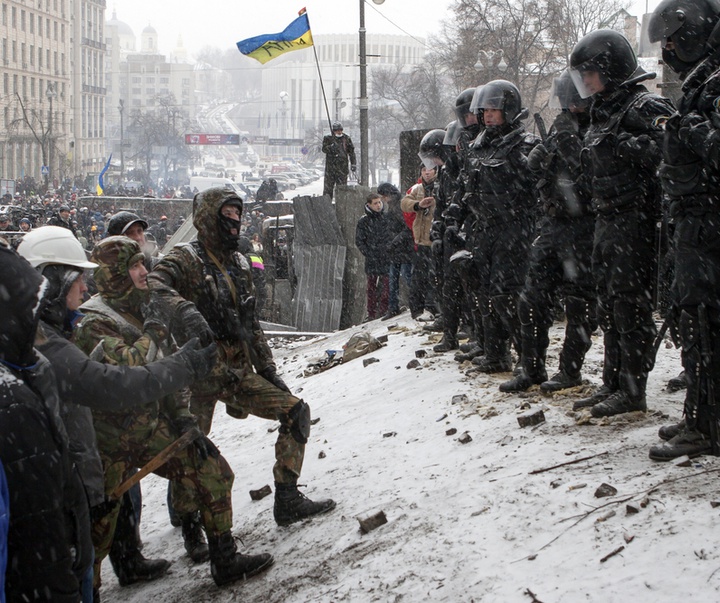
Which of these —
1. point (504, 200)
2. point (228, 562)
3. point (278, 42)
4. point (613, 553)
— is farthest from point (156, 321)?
point (278, 42)

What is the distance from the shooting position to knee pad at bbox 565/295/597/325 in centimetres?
621

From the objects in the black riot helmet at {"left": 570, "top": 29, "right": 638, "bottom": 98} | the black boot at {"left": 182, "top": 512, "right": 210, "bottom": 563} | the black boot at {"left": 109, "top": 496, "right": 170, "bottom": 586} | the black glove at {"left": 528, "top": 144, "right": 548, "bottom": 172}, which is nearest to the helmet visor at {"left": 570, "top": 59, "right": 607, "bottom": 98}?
the black riot helmet at {"left": 570, "top": 29, "right": 638, "bottom": 98}

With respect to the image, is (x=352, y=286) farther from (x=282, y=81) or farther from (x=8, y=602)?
(x=282, y=81)

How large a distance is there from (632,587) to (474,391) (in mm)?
3484

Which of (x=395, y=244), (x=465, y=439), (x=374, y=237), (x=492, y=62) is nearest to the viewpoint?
(x=465, y=439)

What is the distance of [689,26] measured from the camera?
4617 mm

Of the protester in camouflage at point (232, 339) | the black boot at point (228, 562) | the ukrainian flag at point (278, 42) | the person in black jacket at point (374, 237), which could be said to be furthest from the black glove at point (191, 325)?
the ukrainian flag at point (278, 42)

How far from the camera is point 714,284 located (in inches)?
173

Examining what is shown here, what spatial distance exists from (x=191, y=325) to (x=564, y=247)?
8.79ft

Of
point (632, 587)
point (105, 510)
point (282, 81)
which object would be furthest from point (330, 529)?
point (282, 81)

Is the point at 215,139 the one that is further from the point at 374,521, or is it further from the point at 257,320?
the point at 374,521

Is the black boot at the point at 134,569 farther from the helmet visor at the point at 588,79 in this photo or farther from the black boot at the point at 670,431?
the helmet visor at the point at 588,79

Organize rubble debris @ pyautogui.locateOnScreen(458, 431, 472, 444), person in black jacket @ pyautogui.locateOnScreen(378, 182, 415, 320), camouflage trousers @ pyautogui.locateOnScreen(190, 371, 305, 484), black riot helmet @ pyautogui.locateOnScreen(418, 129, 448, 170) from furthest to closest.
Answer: person in black jacket @ pyautogui.locateOnScreen(378, 182, 415, 320)
black riot helmet @ pyautogui.locateOnScreen(418, 129, 448, 170)
rubble debris @ pyautogui.locateOnScreen(458, 431, 472, 444)
camouflage trousers @ pyautogui.locateOnScreen(190, 371, 305, 484)

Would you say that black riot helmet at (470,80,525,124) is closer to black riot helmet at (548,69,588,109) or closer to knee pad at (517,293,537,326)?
black riot helmet at (548,69,588,109)
